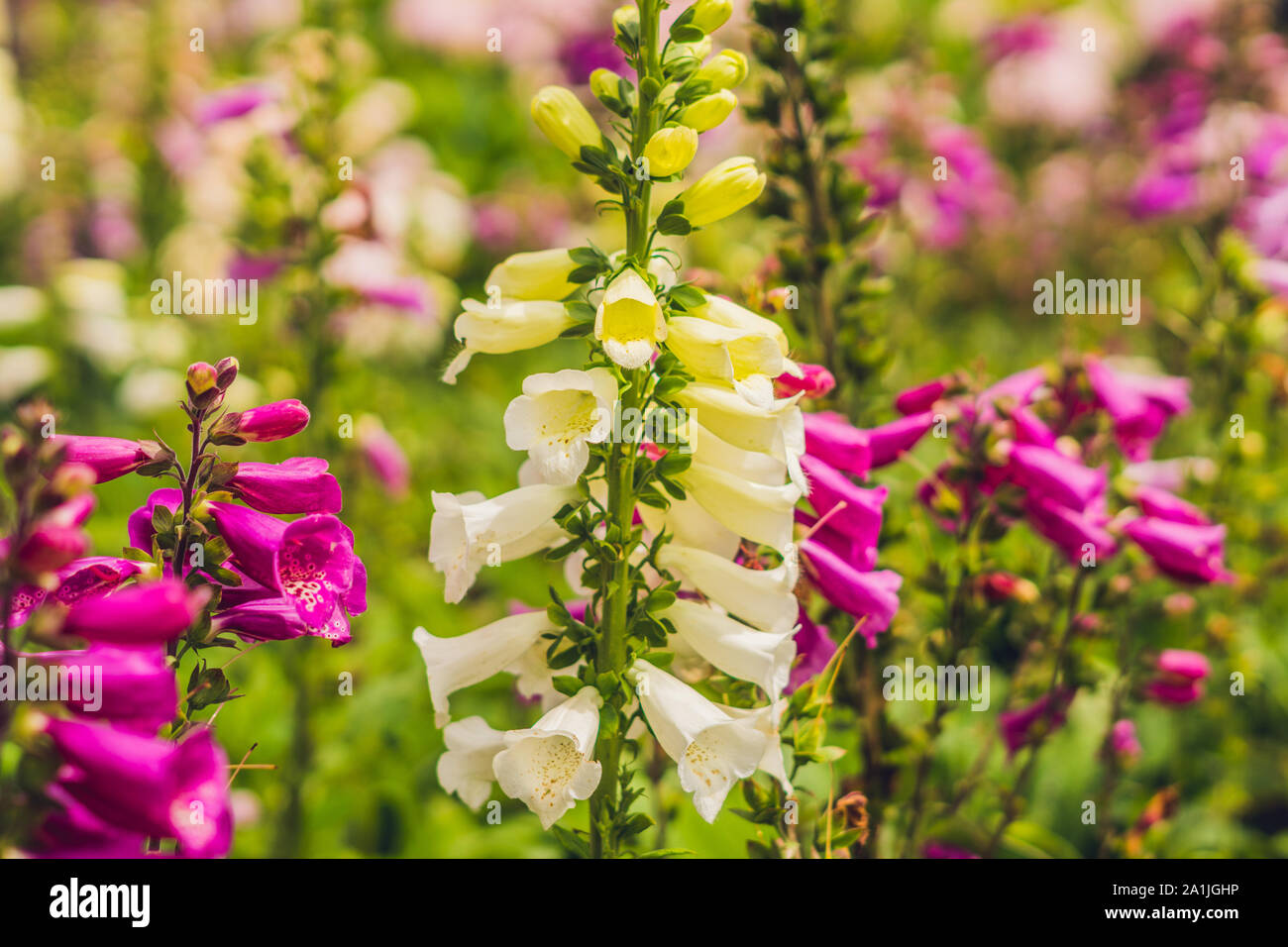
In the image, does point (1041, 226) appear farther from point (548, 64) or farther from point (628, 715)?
point (628, 715)

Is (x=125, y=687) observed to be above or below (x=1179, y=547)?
above

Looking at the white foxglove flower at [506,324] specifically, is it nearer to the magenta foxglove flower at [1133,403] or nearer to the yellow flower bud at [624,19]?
the yellow flower bud at [624,19]

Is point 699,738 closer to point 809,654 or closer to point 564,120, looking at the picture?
point 809,654

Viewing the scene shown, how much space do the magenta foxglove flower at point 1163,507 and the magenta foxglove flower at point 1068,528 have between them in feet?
0.74

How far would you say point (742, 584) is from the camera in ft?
3.77

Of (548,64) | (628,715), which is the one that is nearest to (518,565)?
(628,715)

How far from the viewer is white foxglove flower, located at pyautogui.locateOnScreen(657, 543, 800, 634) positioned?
1.13m

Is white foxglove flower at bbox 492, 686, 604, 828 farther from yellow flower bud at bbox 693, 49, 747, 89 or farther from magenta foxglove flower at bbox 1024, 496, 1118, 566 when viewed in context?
magenta foxglove flower at bbox 1024, 496, 1118, 566

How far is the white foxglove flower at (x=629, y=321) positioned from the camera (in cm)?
102

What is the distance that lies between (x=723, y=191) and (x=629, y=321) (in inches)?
7.0

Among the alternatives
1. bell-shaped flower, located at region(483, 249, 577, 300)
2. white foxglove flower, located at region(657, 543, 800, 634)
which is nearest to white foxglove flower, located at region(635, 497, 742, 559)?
white foxglove flower, located at region(657, 543, 800, 634)

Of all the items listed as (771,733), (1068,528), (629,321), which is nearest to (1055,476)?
(1068,528)

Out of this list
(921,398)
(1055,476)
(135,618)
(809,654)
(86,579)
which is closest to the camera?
(135,618)
